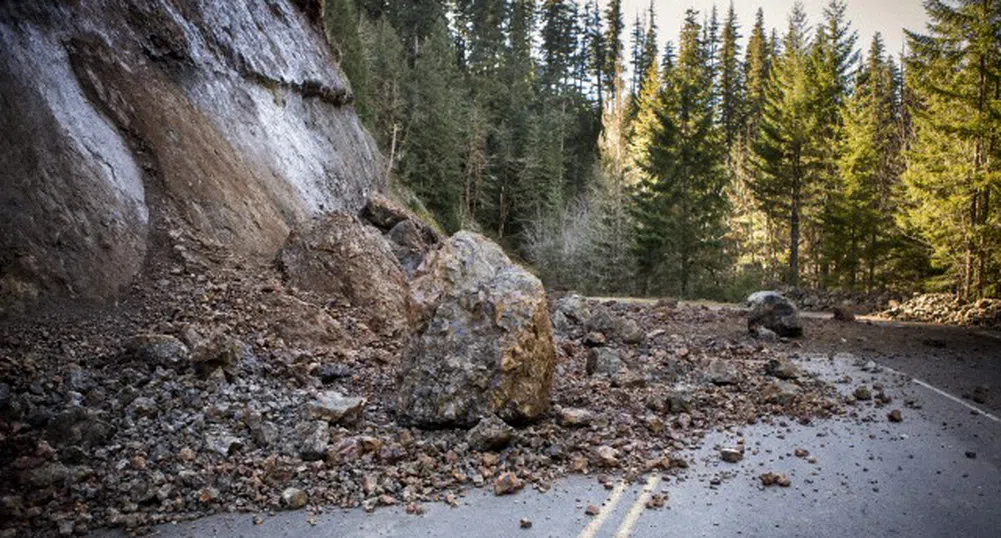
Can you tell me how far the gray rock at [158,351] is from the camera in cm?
716

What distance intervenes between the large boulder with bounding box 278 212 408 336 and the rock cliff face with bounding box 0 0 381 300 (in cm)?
104

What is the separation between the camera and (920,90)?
66.9ft

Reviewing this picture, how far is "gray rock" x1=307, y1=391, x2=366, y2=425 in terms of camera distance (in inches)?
257

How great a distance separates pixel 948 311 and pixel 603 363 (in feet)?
46.7

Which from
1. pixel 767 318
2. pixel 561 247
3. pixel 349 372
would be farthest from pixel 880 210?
pixel 349 372

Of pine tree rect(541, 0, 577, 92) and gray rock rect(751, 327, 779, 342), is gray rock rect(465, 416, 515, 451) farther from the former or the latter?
pine tree rect(541, 0, 577, 92)

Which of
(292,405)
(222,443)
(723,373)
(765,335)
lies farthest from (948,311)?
(222,443)

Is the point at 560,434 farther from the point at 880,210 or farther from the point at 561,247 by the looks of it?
the point at 880,210

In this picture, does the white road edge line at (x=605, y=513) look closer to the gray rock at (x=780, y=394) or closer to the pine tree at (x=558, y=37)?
the gray rock at (x=780, y=394)

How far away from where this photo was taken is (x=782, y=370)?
30.8 feet

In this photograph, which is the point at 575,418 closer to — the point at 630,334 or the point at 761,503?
the point at 761,503

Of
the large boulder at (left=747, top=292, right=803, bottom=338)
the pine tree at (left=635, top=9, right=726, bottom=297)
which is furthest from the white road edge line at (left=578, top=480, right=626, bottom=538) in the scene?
the pine tree at (left=635, top=9, right=726, bottom=297)

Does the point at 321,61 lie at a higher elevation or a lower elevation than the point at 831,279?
higher

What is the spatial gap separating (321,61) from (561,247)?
17.2m
